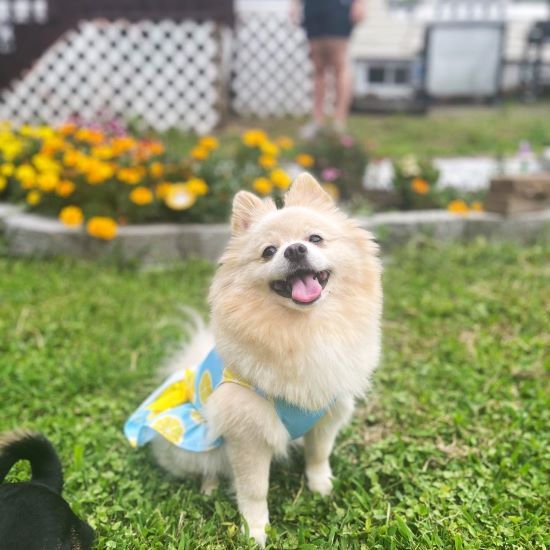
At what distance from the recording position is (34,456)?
6.47ft

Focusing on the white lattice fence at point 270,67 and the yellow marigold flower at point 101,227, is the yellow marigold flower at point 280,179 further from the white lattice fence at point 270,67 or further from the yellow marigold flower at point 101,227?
the white lattice fence at point 270,67

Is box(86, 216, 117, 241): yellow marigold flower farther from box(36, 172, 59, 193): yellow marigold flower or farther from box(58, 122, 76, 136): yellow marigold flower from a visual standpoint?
box(58, 122, 76, 136): yellow marigold flower

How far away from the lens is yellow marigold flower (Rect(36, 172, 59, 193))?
4289mm

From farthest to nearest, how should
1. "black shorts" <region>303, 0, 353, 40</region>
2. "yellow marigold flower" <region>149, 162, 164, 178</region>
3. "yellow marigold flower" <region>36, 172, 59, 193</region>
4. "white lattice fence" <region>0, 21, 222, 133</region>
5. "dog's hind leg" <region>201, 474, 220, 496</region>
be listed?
"white lattice fence" <region>0, 21, 222, 133</region>
"black shorts" <region>303, 0, 353, 40</region>
"yellow marigold flower" <region>149, 162, 164, 178</region>
"yellow marigold flower" <region>36, 172, 59, 193</region>
"dog's hind leg" <region>201, 474, 220, 496</region>

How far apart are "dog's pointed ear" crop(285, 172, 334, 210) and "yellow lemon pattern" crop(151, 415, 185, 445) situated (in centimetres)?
87

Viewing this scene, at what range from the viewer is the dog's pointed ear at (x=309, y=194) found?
1983 millimetres

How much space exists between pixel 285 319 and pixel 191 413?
609 millimetres

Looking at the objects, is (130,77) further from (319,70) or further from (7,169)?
(7,169)

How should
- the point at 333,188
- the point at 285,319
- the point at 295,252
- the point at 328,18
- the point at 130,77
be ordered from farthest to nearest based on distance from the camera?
the point at 130,77 → the point at 328,18 → the point at 333,188 → the point at 285,319 → the point at 295,252

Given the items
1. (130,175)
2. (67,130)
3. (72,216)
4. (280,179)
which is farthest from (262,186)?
(67,130)

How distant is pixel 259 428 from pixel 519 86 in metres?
12.7

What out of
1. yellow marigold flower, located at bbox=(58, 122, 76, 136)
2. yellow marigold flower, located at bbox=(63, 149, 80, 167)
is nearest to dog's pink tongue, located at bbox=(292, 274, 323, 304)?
yellow marigold flower, located at bbox=(63, 149, 80, 167)

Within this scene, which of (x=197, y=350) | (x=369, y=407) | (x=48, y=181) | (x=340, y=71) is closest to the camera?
(x=197, y=350)

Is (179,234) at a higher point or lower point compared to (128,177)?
lower
